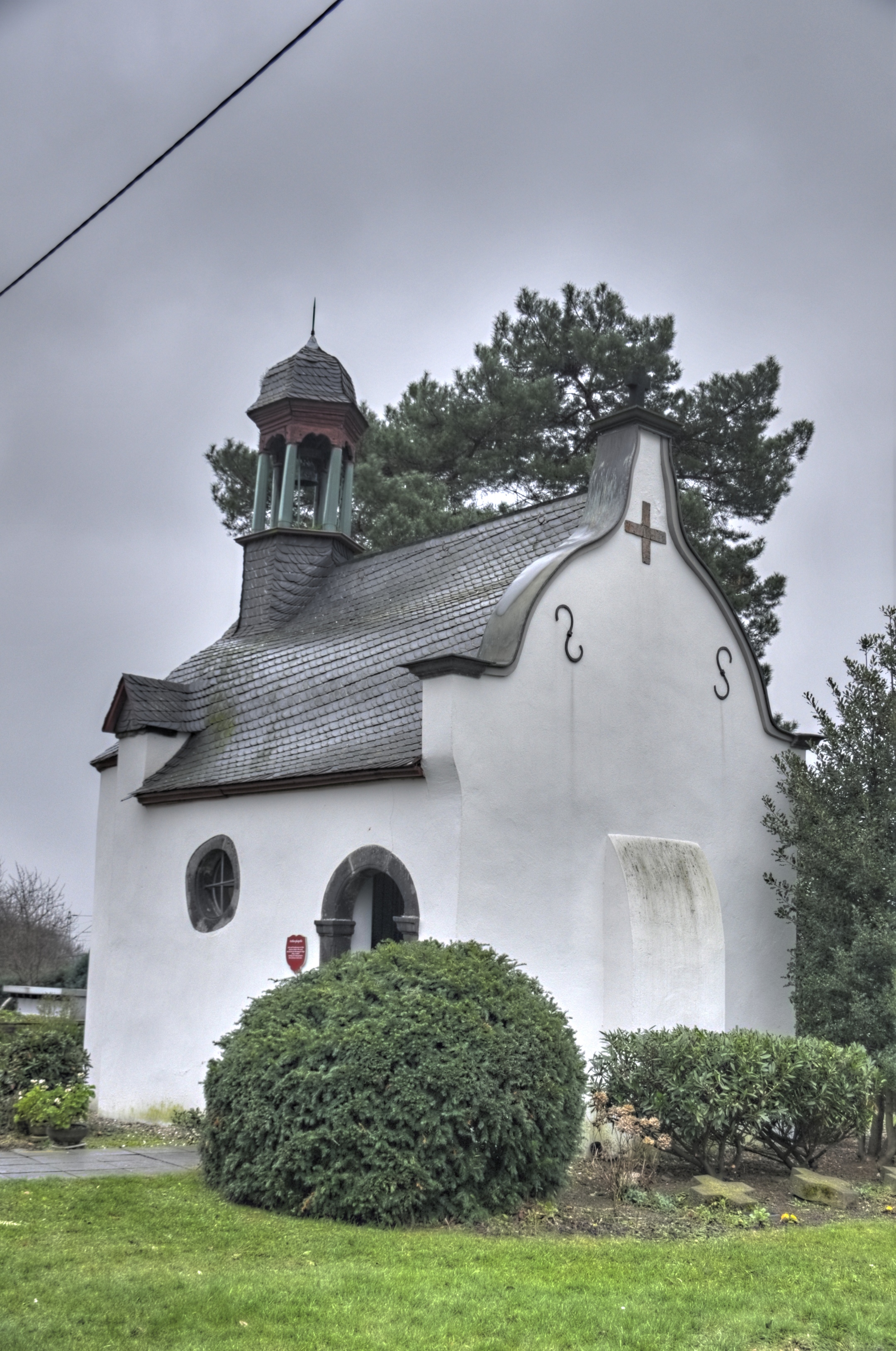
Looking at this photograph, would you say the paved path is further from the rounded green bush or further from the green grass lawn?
the green grass lawn

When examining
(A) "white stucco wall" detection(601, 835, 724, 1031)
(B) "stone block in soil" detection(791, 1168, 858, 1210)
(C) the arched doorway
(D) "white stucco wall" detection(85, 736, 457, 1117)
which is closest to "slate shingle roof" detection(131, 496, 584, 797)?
(D) "white stucco wall" detection(85, 736, 457, 1117)

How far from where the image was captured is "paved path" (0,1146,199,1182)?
9.25 metres

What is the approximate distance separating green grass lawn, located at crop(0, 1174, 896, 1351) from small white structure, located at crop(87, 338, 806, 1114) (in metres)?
3.72

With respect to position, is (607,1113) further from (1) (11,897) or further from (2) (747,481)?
(1) (11,897)

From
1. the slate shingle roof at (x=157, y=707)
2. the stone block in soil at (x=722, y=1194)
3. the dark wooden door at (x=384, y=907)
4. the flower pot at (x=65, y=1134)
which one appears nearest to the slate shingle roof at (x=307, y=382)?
the slate shingle roof at (x=157, y=707)

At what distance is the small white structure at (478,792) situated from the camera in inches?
435

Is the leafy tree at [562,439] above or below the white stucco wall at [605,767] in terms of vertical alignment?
above

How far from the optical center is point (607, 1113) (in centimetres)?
957

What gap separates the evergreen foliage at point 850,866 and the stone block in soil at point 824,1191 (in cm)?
250

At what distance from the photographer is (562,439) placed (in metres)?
26.5

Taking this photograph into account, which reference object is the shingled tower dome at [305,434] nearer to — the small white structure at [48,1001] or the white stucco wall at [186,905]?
the white stucco wall at [186,905]

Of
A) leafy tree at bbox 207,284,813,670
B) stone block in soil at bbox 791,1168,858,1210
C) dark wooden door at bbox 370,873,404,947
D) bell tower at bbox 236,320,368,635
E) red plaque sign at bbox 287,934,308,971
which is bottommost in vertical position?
stone block in soil at bbox 791,1168,858,1210

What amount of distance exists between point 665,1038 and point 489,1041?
8.18 feet

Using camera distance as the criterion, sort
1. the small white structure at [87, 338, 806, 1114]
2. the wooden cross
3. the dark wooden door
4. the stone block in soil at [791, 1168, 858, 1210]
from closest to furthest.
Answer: the stone block in soil at [791, 1168, 858, 1210], the small white structure at [87, 338, 806, 1114], the dark wooden door, the wooden cross
